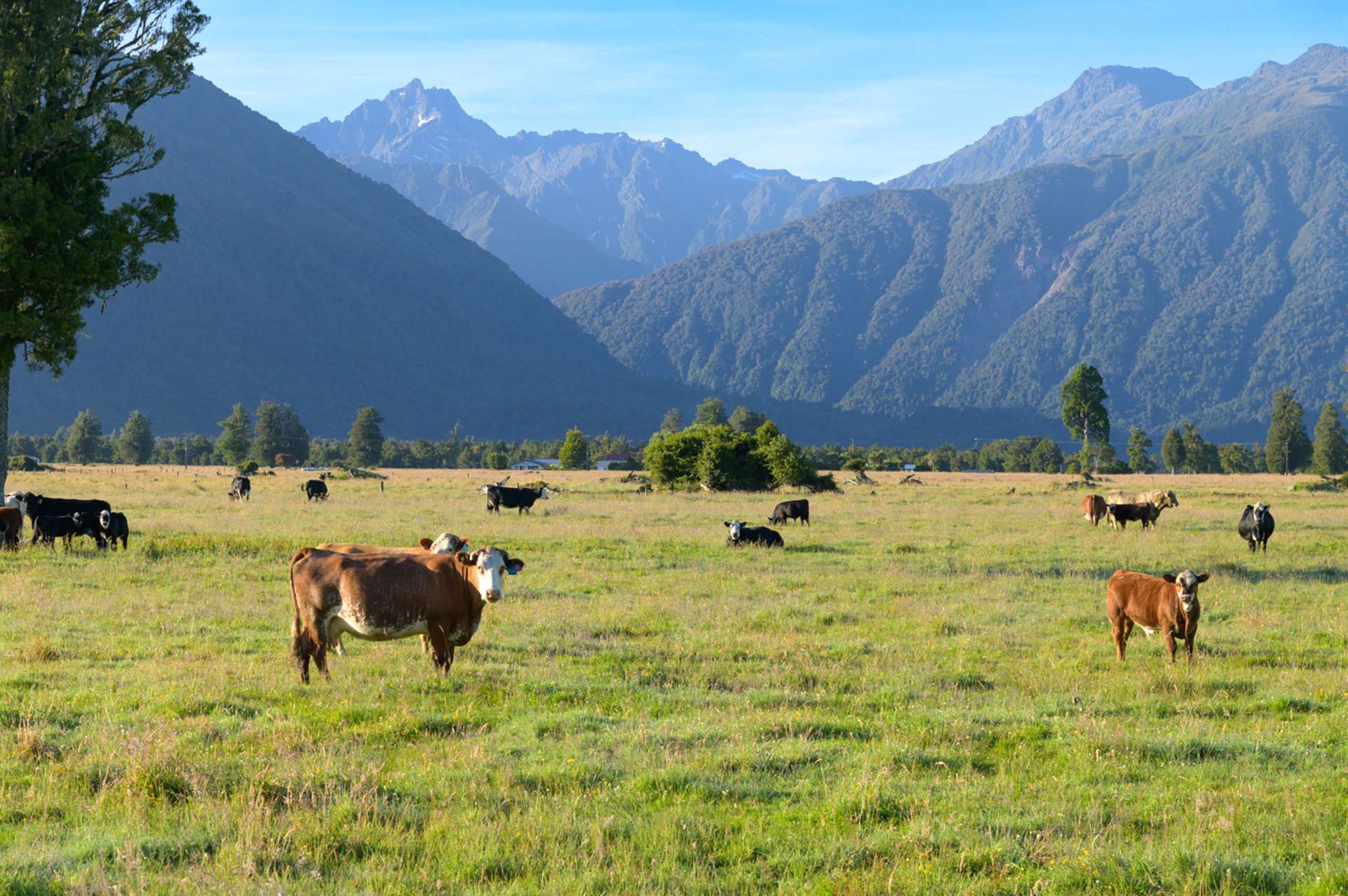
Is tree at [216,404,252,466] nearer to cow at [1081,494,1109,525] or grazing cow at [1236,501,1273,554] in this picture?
cow at [1081,494,1109,525]

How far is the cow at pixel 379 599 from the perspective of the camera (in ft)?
38.7

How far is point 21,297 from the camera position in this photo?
25.4m

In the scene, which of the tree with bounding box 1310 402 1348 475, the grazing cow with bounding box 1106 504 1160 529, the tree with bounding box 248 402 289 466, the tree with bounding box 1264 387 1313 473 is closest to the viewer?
the grazing cow with bounding box 1106 504 1160 529

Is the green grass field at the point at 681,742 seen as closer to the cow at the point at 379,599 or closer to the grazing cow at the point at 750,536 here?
the cow at the point at 379,599

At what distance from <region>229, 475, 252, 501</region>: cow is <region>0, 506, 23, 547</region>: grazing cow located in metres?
21.5

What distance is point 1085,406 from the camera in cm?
9881

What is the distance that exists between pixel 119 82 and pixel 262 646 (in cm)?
1967

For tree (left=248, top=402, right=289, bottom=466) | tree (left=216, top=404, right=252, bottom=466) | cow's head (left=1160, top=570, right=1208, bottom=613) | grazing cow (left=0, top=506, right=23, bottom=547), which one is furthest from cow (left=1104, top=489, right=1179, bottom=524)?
tree (left=248, top=402, right=289, bottom=466)

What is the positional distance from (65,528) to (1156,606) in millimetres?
21906

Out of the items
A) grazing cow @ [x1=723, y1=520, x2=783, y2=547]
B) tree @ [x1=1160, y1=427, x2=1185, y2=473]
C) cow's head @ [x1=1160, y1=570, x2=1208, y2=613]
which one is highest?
tree @ [x1=1160, y1=427, x2=1185, y2=473]

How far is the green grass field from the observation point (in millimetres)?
6512

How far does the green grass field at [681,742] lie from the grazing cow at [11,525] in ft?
10.2

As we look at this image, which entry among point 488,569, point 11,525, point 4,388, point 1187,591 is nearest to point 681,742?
point 488,569

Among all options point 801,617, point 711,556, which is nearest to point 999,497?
point 711,556
